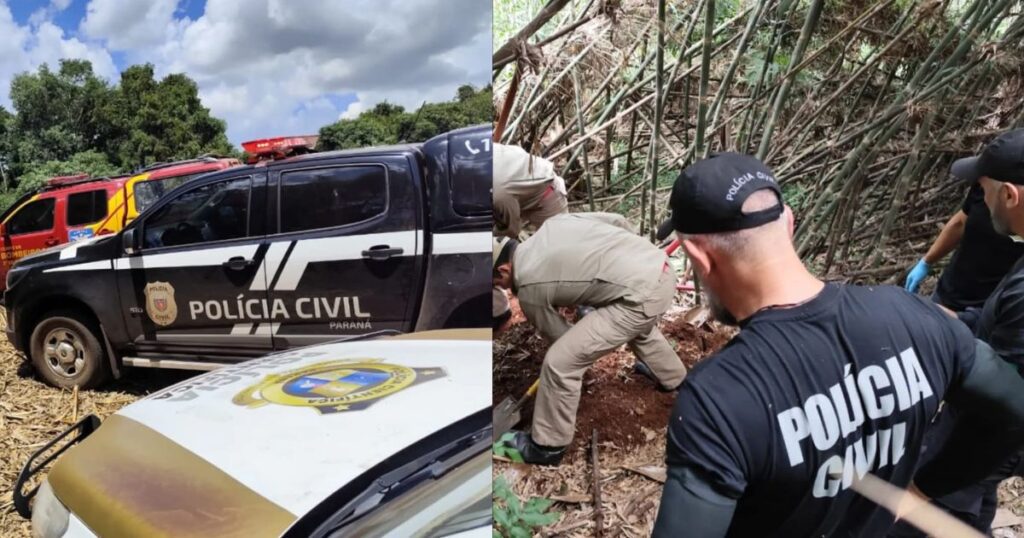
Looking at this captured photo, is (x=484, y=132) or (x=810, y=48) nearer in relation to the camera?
(x=484, y=132)

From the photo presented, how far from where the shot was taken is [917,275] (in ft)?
4.52

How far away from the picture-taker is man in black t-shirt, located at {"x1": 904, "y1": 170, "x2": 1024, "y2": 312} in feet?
4.24

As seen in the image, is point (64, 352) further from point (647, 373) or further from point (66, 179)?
point (647, 373)

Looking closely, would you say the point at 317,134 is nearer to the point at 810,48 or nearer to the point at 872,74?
the point at 810,48

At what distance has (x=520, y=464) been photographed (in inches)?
51.4

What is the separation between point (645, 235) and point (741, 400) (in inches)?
18.1

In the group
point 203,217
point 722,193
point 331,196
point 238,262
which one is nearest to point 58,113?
point 203,217

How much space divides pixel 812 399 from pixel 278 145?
0.95 m

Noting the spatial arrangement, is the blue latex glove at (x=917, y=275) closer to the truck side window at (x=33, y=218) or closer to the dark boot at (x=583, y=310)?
the dark boot at (x=583, y=310)

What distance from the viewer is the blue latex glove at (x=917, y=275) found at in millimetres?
1377

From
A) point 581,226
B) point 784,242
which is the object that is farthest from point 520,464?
point 784,242

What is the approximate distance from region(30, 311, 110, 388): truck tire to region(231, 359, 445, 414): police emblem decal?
37 cm

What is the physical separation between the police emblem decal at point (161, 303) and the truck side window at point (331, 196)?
0.27 metres

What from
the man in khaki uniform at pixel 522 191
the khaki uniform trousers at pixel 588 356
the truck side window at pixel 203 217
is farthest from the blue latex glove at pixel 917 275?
the truck side window at pixel 203 217
